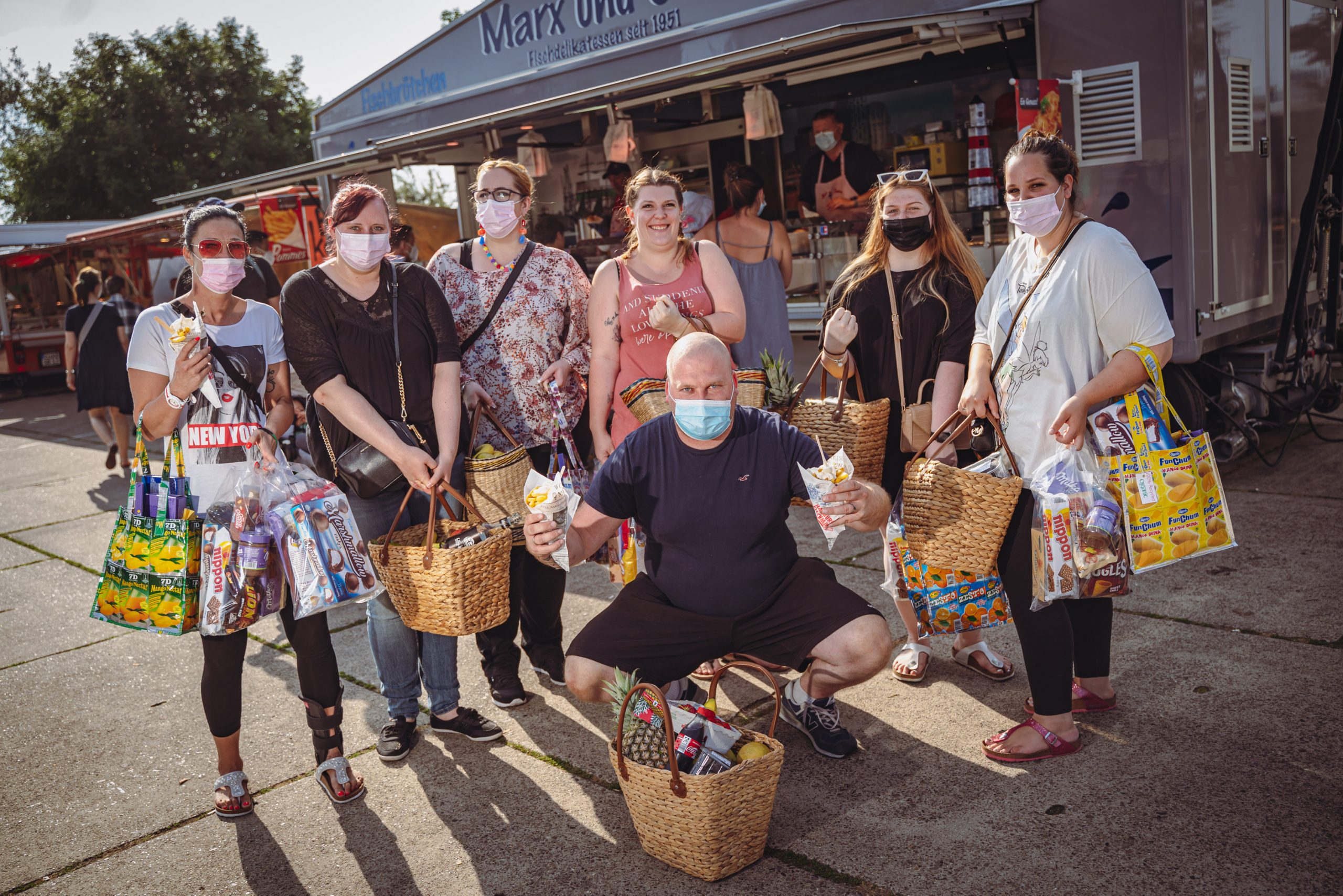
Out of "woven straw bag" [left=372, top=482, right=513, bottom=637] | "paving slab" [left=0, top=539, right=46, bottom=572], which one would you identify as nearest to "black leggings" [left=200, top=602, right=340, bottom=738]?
"woven straw bag" [left=372, top=482, right=513, bottom=637]

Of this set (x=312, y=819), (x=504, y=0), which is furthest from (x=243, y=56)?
(x=312, y=819)

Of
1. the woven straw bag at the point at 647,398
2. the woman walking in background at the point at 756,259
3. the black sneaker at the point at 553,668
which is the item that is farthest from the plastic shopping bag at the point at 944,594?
the woman walking in background at the point at 756,259

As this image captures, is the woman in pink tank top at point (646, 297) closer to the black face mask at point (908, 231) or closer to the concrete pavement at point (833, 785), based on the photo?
the black face mask at point (908, 231)

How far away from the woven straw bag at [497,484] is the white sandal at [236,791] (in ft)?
3.87

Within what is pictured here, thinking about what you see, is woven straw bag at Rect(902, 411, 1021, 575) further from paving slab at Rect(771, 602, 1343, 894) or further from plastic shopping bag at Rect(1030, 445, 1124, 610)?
paving slab at Rect(771, 602, 1343, 894)

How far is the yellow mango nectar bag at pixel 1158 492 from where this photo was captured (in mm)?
3064

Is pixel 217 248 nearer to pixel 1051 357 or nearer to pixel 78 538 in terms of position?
pixel 1051 357

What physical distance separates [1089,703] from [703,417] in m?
1.71

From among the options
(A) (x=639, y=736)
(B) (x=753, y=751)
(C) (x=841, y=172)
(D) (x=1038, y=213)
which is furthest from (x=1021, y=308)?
(C) (x=841, y=172)

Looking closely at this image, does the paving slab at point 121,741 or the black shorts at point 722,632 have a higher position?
the black shorts at point 722,632

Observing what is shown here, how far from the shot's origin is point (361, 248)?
3.51 m

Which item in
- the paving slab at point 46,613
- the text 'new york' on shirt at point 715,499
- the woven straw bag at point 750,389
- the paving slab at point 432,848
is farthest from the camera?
the paving slab at point 46,613

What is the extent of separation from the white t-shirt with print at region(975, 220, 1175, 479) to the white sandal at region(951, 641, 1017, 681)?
0.99m

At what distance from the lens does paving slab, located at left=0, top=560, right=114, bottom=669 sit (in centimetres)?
537
